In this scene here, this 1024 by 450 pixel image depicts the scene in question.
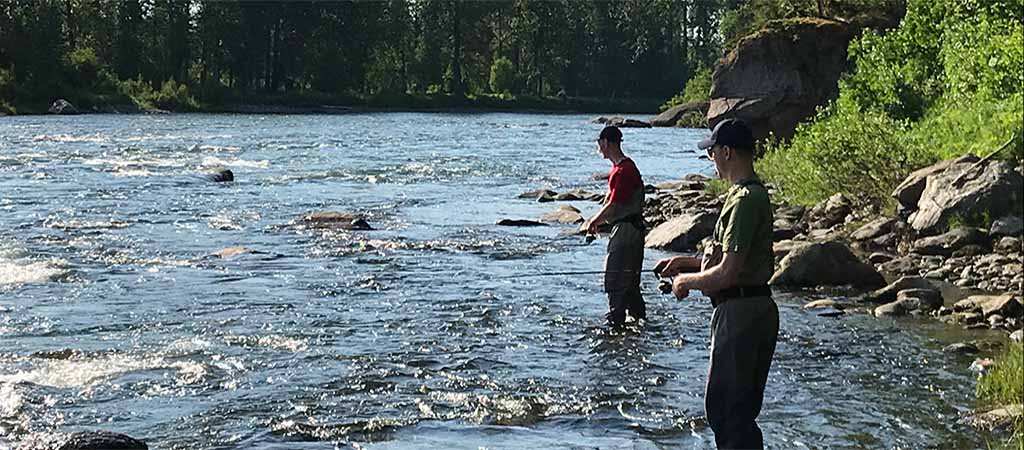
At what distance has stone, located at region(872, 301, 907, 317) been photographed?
12698 mm

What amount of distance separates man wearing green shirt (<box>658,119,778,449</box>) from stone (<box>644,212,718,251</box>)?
11072 mm

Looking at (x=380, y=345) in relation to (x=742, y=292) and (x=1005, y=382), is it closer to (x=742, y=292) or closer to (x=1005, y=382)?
(x=1005, y=382)

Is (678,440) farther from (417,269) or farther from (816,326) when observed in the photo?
(417,269)

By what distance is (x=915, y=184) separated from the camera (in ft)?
55.0

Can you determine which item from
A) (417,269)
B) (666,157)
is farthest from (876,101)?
(666,157)

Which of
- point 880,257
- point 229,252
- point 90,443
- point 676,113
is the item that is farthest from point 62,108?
point 90,443

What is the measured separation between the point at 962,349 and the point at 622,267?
3.02 metres

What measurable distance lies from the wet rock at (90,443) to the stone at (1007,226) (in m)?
10.8

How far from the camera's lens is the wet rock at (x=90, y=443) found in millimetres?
7285

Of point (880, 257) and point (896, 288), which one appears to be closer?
point (896, 288)

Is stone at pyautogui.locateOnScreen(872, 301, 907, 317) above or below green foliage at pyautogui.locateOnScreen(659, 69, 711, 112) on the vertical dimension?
below

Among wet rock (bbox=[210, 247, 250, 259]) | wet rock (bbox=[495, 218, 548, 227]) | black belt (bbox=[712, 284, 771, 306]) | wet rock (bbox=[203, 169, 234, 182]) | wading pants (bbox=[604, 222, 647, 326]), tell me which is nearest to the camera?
black belt (bbox=[712, 284, 771, 306])

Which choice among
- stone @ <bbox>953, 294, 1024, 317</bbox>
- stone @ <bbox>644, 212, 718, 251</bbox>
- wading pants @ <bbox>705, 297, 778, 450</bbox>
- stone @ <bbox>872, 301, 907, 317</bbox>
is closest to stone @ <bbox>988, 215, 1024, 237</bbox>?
stone @ <bbox>953, 294, 1024, 317</bbox>

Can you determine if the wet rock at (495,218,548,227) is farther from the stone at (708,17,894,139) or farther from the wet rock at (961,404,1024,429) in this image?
the wet rock at (961,404,1024,429)
